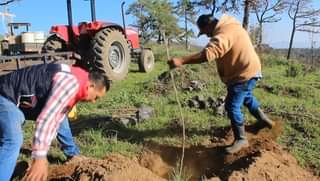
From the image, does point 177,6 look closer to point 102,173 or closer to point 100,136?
point 100,136

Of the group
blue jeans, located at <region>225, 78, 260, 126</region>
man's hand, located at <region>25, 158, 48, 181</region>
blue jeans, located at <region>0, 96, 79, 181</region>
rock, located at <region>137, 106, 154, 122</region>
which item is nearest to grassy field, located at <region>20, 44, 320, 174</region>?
rock, located at <region>137, 106, 154, 122</region>

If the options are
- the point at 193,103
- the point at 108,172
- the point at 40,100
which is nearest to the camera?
the point at 40,100

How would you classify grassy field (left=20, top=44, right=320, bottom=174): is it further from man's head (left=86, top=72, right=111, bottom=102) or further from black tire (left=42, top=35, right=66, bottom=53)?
man's head (left=86, top=72, right=111, bottom=102)

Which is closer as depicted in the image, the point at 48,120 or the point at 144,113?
the point at 48,120

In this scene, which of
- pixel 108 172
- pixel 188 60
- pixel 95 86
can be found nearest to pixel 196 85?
pixel 188 60

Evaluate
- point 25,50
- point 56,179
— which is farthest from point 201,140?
point 25,50

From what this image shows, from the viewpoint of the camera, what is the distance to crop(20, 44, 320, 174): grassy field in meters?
5.89

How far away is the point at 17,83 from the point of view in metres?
3.71

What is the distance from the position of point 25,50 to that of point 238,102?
743 centimetres

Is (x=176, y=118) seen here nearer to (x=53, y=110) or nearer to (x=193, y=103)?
(x=193, y=103)

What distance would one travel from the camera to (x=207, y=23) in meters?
5.30

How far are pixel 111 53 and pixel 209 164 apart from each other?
612 cm

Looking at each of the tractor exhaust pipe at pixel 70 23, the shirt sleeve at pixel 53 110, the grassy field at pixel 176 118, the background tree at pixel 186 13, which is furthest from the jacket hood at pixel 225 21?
the background tree at pixel 186 13

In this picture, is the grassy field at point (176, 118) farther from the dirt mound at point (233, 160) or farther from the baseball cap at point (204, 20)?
the baseball cap at point (204, 20)
